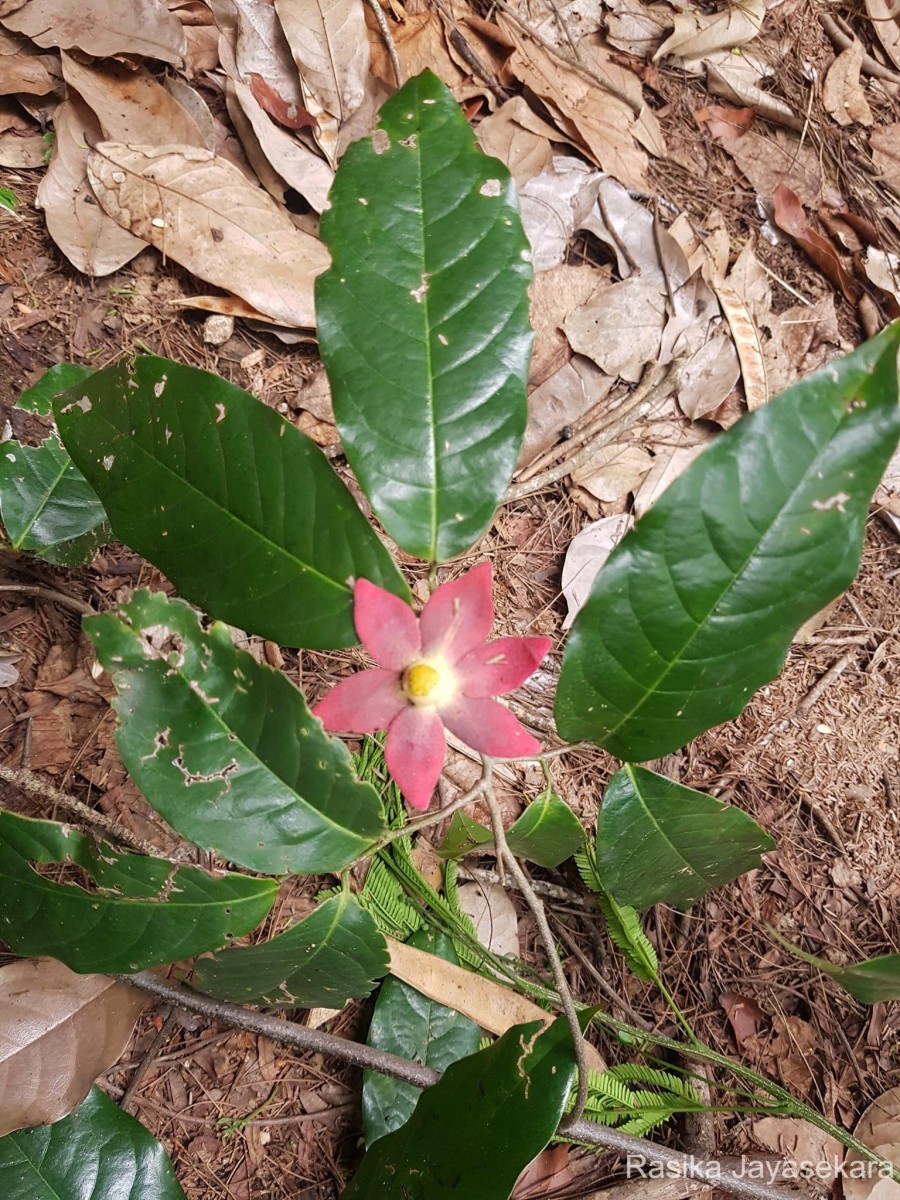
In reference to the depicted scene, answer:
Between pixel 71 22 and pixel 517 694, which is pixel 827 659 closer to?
pixel 517 694

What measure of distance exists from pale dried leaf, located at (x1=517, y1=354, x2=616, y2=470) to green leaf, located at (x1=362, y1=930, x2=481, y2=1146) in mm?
1002

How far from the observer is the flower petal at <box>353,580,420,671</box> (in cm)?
83

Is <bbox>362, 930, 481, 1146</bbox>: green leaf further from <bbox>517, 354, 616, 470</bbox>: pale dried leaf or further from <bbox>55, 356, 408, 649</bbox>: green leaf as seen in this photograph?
<bbox>517, 354, 616, 470</bbox>: pale dried leaf

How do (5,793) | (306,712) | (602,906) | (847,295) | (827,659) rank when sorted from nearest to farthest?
1. (306,712)
2. (5,793)
3. (602,906)
4. (827,659)
5. (847,295)

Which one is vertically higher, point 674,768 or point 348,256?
point 348,256

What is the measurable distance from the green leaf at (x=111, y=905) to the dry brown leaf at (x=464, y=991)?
1.50ft

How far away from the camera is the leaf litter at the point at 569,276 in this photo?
1471mm

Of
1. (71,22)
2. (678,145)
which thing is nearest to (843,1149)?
(678,145)

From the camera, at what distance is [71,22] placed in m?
1.49

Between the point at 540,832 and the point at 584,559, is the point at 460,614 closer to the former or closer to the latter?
the point at 540,832

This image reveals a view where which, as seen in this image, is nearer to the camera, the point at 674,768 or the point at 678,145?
the point at 674,768

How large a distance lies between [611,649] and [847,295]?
1579 millimetres

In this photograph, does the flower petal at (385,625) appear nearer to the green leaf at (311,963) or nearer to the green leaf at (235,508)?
the green leaf at (235,508)

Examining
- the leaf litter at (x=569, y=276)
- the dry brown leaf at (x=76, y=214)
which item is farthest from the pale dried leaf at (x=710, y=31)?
the dry brown leaf at (x=76, y=214)
